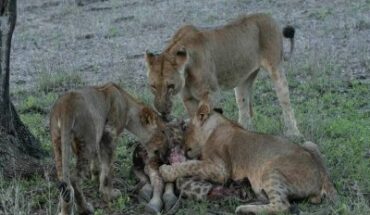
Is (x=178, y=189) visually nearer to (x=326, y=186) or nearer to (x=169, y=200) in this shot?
(x=169, y=200)

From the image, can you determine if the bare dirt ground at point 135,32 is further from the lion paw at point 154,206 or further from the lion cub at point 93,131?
the lion paw at point 154,206

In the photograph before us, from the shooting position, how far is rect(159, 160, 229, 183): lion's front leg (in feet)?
23.8

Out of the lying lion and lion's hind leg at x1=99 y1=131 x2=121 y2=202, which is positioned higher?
lion's hind leg at x1=99 y1=131 x2=121 y2=202

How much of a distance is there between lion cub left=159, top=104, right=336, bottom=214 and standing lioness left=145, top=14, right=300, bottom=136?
0.55 m

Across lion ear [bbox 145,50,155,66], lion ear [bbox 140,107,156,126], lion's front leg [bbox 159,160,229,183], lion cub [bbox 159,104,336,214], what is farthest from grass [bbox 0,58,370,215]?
lion ear [bbox 145,50,155,66]

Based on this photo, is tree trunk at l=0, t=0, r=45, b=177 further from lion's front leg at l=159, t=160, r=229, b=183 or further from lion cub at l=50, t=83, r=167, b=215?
lion's front leg at l=159, t=160, r=229, b=183

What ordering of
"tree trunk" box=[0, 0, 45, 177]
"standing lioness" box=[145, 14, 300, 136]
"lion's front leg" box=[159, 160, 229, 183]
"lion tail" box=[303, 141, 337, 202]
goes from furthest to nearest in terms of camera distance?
"standing lioness" box=[145, 14, 300, 136], "tree trunk" box=[0, 0, 45, 177], "lion's front leg" box=[159, 160, 229, 183], "lion tail" box=[303, 141, 337, 202]

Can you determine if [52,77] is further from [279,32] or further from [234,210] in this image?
[234,210]

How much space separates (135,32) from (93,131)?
9688mm

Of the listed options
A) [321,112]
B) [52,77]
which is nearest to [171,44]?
[321,112]

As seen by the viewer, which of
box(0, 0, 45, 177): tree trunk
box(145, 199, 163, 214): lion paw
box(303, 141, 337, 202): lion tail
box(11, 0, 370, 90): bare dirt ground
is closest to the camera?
box(145, 199, 163, 214): lion paw

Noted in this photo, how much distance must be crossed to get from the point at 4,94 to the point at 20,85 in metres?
4.87

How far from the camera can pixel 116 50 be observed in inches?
578

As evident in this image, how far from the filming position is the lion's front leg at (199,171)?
23.8ft
